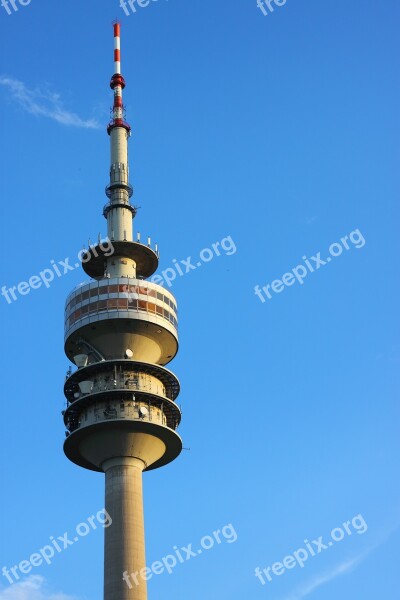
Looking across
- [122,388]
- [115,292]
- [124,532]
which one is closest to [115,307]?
[115,292]

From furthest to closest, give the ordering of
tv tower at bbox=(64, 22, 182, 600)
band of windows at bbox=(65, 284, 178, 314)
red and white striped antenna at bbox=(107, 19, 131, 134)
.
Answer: red and white striped antenna at bbox=(107, 19, 131, 134) < band of windows at bbox=(65, 284, 178, 314) < tv tower at bbox=(64, 22, 182, 600)

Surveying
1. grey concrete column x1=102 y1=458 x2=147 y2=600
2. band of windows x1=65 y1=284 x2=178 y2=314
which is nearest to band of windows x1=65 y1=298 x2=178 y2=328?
band of windows x1=65 y1=284 x2=178 y2=314

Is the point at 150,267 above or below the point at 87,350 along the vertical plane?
above

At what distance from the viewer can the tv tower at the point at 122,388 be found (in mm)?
62406

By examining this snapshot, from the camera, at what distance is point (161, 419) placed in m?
66.6

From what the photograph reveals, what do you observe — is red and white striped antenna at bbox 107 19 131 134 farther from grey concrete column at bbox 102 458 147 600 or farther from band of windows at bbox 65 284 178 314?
grey concrete column at bbox 102 458 147 600

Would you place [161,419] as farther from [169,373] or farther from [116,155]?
[116,155]

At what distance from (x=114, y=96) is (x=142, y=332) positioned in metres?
25.6

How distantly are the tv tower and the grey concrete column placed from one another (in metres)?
0.07

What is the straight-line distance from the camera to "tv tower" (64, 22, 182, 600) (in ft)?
205

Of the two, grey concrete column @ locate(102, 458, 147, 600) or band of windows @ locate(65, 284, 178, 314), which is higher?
band of windows @ locate(65, 284, 178, 314)

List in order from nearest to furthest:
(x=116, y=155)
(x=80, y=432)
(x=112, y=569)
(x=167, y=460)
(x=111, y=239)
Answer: (x=112, y=569) → (x=80, y=432) → (x=167, y=460) → (x=111, y=239) → (x=116, y=155)

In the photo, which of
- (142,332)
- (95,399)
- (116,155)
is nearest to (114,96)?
(116,155)

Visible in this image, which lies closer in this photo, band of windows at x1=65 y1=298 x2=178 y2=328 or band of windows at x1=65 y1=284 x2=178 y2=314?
band of windows at x1=65 y1=298 x2=178 y2=328
